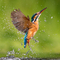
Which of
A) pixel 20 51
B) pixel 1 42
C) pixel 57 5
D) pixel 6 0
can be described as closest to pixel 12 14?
pixel 6 0

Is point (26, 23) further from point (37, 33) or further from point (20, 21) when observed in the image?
point (37, 33)

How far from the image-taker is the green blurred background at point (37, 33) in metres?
2.10

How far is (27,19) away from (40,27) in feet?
0.92

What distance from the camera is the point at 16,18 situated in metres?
2.03

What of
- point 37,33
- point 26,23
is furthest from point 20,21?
point 37,33

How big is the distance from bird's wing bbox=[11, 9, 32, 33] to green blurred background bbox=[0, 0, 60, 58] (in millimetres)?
Answer: 73

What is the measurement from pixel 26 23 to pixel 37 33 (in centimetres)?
27

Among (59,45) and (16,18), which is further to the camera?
(59,45)

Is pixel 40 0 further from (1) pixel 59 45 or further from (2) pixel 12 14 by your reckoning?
(1) pixel 59 45

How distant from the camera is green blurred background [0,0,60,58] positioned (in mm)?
2096

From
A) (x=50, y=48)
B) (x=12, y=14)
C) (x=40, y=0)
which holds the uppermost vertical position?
(x=40, y=0)

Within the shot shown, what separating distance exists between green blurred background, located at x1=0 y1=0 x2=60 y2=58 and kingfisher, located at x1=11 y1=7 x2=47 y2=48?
62mm

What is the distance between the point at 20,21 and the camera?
203 cm

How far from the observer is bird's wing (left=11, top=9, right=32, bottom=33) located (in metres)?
2.02
